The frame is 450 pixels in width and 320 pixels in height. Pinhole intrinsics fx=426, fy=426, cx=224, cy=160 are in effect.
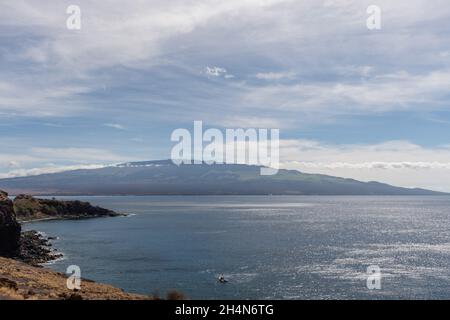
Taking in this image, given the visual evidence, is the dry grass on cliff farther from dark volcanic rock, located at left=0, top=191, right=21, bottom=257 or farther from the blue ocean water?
dark volcanic rock, located at left=0, top=191, right=21, bottom=257

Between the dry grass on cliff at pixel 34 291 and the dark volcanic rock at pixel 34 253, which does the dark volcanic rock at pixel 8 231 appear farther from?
the dry grass on cliff at pixel 34 291

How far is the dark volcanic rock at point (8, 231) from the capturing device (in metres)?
106

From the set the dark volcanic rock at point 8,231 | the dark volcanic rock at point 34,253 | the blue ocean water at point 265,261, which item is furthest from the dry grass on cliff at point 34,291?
the dark volcanic rock at point 8,231

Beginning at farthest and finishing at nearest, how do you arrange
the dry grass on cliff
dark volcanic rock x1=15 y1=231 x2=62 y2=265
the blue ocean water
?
dark volcanic rock x1=15 y1=231 x2=62 y2=265
the blue ocean water
the dry grass on cliff

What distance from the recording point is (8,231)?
108625 millimetres

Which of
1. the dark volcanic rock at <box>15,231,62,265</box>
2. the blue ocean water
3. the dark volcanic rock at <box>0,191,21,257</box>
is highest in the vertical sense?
the dark volcanic rock at <box>0,191,21,257</box>

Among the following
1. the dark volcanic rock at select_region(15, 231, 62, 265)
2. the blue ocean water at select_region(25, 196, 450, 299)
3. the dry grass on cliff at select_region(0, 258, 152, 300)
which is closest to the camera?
the dry grass on cliff at select_region(0, 258, 152, 300)

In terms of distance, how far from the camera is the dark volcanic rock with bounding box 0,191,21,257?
10631 centimetres

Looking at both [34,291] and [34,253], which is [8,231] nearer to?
[34,253]

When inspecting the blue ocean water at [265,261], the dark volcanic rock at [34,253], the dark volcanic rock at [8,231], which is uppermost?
the dark volcanic rock at [8,231]

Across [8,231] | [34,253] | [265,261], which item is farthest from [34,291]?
[34,253]

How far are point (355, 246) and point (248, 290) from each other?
233 feet

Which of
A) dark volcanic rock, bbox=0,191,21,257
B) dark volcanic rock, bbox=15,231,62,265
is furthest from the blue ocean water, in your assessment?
dark volcanic rock, bbox=0,191,21,257
